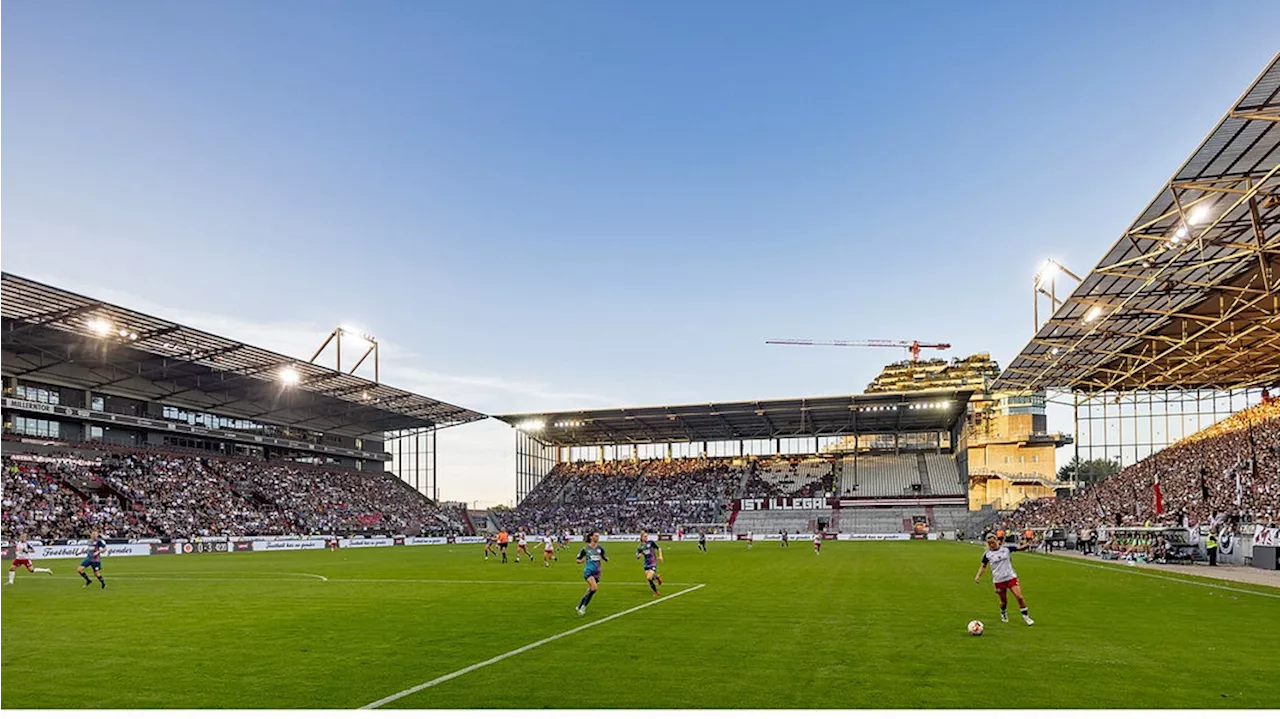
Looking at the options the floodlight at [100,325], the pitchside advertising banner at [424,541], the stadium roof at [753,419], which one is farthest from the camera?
the stadium roof at [753,419]

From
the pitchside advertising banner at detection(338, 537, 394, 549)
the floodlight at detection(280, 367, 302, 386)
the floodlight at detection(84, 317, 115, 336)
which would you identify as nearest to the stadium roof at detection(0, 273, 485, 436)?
the floodlight at detection(84, 317, 115, 336)

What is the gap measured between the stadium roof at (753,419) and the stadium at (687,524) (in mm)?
731

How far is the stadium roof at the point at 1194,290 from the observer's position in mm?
29625

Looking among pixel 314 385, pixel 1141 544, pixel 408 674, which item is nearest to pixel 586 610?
pixel 408 674

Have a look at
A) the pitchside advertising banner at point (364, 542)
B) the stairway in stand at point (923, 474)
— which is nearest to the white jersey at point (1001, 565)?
the pitchside advertising banner at point (364, 542)

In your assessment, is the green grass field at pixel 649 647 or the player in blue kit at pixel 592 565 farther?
the player in blue kit at pixel 592 565

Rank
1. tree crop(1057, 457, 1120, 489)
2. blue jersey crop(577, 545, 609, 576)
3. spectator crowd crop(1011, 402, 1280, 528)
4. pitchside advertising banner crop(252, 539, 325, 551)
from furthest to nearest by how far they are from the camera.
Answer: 1. tree crop(1057, 457, 1120, 489)
2. pitchside advertising banner crop(252, 539, 325, 551)
3. spectator crowd crop(1011, 402, 1280, 528)
4. blue jersey crop(577, 545, 609, 576)

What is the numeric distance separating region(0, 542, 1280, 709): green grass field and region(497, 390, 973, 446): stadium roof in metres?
70.5

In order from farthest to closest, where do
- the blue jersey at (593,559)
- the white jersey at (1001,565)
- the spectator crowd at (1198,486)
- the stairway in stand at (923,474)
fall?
the stairway in stand at (923,474) < the spectator crowd at (1198,486) < the blue jersey at (593,559) < the white jersey at (1001,565)

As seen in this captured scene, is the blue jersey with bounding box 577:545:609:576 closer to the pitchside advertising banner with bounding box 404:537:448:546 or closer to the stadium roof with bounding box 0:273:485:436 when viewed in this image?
the stadium roof with bounding box 0:273:485:436

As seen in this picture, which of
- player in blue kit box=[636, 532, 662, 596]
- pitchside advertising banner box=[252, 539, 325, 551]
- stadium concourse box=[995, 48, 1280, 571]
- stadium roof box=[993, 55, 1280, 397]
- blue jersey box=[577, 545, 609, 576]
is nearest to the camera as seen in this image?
blue jersey box=[577, 545, 609, 576]

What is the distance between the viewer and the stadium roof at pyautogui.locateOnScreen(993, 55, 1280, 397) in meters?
29.6

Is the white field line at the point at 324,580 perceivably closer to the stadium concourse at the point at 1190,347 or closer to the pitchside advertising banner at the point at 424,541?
the stadium concourse at the point at 1190,347

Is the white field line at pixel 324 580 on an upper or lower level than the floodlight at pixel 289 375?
lower
